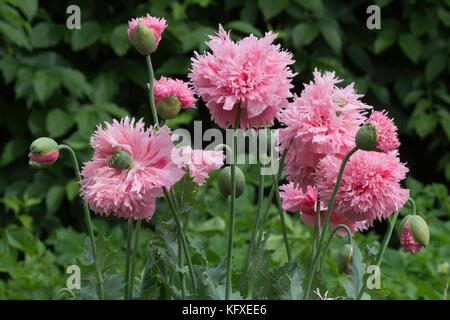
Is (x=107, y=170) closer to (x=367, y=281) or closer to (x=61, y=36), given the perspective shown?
(x=367, y=281)

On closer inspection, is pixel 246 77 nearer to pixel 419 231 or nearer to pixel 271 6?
pixel 419 231

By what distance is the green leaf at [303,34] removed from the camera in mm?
1690

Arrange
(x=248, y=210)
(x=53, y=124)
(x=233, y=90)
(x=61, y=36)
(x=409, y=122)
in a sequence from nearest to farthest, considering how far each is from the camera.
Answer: (x=233, y=90), (x=248, y=210), (x=53, y=124), (x=61, y=36), (x=409, y=122)

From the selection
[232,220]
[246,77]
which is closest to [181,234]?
[232,220]

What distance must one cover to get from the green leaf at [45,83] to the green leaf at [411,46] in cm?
101

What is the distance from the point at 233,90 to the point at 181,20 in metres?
→ 1.24

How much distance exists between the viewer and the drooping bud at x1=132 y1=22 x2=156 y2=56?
56 cm

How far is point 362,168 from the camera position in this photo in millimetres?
539

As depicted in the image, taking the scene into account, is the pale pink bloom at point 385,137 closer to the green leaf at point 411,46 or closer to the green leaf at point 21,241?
the green leaf at point 21,241

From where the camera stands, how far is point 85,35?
64.1 inches

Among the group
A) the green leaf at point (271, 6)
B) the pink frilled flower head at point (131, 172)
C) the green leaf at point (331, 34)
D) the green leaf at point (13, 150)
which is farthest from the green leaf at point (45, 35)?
the pink frilled flower head at point (131, 172)

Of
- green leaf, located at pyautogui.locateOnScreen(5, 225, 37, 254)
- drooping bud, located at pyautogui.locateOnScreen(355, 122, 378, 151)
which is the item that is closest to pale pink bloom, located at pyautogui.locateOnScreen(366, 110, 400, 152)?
drooping bud, located at pyautogui.locateOnScreen(355, 122, 378, 151)

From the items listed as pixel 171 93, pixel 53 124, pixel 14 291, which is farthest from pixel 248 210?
pixel 171 93

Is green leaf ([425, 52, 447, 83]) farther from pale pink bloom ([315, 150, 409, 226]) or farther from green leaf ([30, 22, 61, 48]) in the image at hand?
pale pink bloom ([315, 150, 409, 226])
